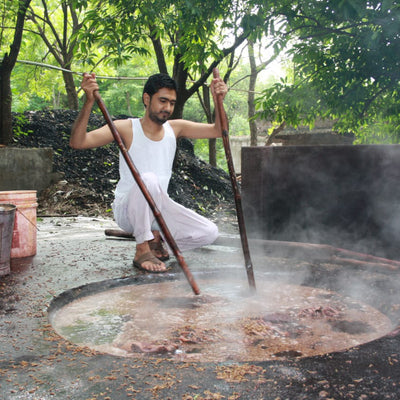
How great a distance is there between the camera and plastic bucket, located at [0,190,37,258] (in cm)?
472

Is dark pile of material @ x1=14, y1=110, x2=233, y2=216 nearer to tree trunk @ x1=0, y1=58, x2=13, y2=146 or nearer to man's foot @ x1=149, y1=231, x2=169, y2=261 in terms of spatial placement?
tree trunk @ x1=0, y1=58, x2=13, y2=146

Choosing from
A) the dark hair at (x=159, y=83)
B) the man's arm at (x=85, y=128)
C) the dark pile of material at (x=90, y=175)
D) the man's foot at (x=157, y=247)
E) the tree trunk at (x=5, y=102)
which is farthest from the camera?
the tree trunk at (x=5, y=102)

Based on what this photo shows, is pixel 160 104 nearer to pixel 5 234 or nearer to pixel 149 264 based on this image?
pixel 149 264

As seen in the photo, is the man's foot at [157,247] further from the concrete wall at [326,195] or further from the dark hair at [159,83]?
the dark hair at [159,83]

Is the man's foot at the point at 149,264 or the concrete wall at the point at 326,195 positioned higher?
the concrete wall at the point at 326,195

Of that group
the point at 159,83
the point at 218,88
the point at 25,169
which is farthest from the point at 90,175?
the point at 218,88

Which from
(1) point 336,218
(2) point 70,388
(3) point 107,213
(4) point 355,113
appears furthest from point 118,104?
(2) point 70,388

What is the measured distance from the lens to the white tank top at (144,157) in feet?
14.2

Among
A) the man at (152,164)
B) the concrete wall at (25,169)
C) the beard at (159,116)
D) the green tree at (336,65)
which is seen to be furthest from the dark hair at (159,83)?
the concrete wall at (25,169)

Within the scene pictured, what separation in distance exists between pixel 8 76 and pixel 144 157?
25.4ft

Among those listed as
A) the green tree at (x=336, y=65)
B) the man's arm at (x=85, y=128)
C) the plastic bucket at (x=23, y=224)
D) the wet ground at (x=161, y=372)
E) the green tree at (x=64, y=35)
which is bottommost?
the wet ground at (x=161, y=372)

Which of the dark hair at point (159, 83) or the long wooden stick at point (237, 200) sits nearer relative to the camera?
the long wooden stick at point (237, 200)

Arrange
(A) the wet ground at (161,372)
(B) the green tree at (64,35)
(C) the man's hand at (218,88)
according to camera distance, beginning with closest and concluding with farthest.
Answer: (A) the wet ground at (161,372) → (C) the man's hand at (218,88) → (B) the green tree at (64,35)

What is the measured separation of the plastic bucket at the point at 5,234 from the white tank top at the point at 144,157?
1.00 metres
